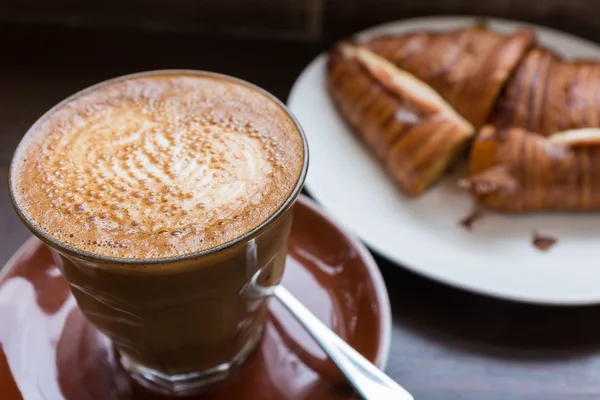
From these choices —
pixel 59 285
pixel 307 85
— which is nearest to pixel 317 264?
pixel 59 285

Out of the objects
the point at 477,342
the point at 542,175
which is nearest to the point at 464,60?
the point at 542,175

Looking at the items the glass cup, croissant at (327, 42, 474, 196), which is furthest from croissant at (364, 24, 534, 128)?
the glass cup

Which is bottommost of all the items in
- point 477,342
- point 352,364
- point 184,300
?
point 477,342

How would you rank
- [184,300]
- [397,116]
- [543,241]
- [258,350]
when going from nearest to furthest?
[184,300], [258,350], [543,241], [397,116]

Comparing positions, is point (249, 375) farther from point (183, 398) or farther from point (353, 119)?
point (353, 119)

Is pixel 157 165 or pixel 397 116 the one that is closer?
pixel 157 165

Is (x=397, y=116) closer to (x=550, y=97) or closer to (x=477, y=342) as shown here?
(x=550, y=97)

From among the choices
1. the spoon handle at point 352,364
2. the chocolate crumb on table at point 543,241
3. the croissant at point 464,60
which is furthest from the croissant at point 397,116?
the spoon handle at point 352,364
